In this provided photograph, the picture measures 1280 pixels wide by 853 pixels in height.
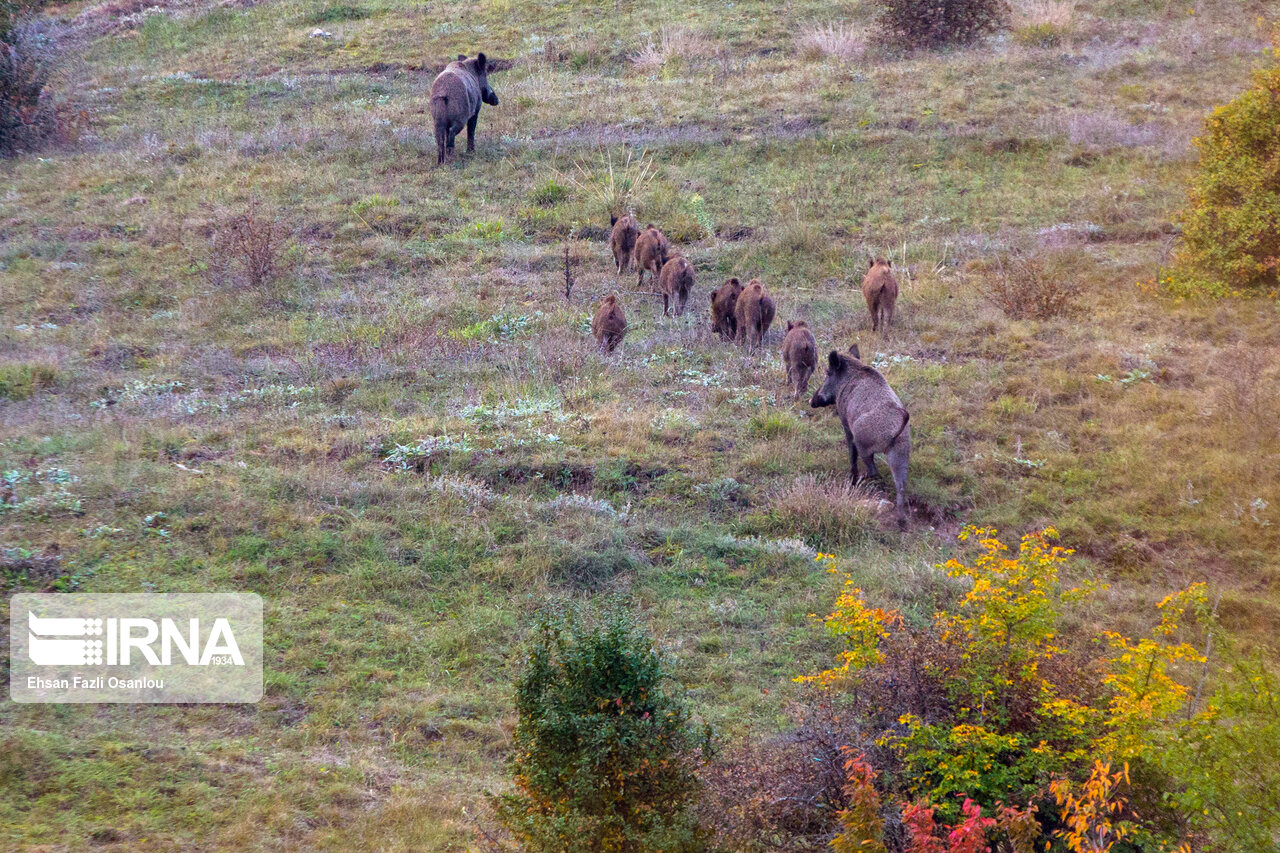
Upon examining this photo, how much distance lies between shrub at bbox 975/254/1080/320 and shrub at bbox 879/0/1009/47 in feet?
38.1

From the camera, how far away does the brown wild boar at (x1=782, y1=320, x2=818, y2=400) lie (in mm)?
12578

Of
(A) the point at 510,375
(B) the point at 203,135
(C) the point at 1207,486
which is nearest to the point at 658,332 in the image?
(A) the point at 510,375

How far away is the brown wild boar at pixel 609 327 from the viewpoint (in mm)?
Answer: 13789

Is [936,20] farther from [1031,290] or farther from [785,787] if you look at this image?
[785,787]

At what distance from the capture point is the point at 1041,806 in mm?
5402

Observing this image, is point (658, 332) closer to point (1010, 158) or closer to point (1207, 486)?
point (1207, 486)

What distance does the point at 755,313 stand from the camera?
45.8 ft

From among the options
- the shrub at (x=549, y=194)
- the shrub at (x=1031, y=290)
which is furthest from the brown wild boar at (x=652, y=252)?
the shrub at (x=1031, y=290)

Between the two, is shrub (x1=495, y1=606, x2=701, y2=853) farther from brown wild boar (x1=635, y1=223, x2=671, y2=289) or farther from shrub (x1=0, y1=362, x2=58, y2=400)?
brown wild boar (x1=635, y1=223, x2=671, y2=289)

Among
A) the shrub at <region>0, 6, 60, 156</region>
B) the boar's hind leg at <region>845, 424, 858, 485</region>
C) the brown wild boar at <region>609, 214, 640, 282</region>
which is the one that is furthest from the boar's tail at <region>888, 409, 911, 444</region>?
the shrub at <region>0, 6, 60, 156</region>

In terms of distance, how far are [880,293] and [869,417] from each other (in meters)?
4.27

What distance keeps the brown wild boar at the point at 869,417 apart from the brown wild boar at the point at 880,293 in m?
3.23

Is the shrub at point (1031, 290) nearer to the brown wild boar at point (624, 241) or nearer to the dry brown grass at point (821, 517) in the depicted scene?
the brown wild boar at point (624, 241)

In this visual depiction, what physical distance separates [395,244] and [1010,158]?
11.6 meters
